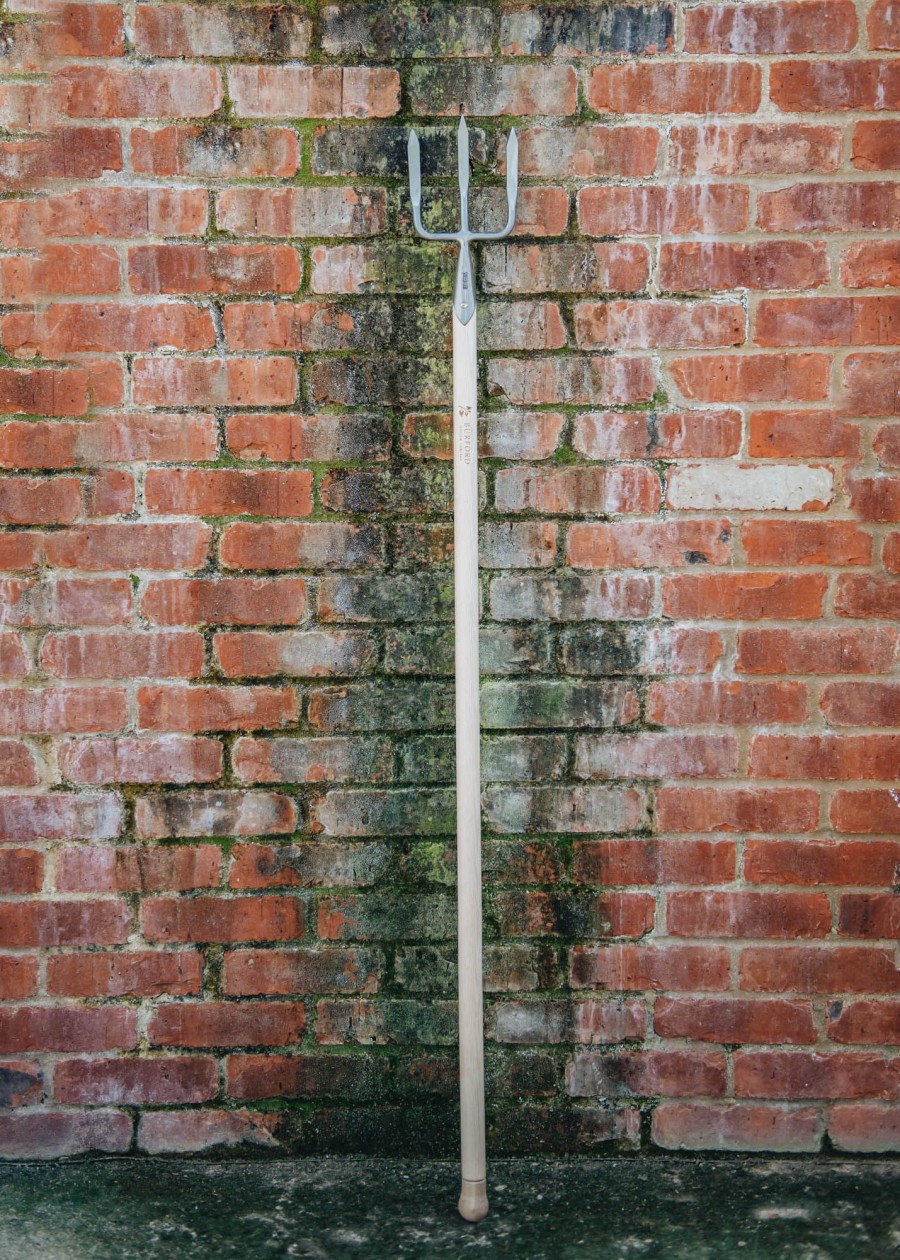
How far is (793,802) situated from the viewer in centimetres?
163

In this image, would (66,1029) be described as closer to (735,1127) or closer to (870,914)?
(735,1127)

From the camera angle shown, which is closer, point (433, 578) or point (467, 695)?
point (467, 695)

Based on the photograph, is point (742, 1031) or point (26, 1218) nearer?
point (26, 1218)

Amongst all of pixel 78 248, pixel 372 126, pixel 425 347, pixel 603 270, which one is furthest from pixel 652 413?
pixel 78 248

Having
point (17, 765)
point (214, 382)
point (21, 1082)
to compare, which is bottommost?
point (21, 1082)

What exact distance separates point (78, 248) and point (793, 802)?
1422 millimetres

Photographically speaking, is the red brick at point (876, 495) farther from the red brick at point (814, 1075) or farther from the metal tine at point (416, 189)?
the red brick at point (814, 1075)

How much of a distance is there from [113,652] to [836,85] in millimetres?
1415

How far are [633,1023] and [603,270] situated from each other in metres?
1.19

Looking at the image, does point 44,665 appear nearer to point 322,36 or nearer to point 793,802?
point 322,36

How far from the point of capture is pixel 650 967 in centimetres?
164

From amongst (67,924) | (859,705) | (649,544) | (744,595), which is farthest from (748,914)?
(67,924)

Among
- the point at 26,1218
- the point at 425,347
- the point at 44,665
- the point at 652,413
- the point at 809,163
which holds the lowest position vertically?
the point at 26,1218

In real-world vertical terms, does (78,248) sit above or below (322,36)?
below
